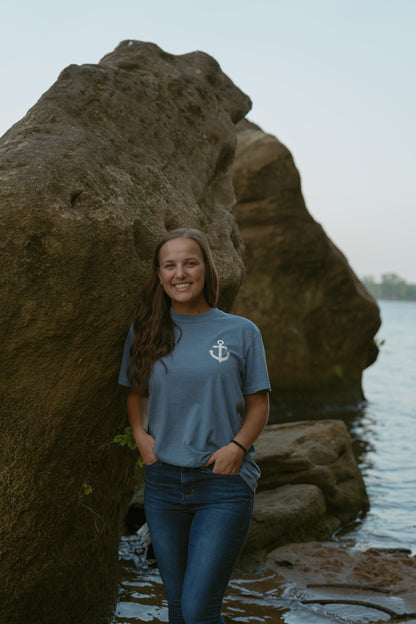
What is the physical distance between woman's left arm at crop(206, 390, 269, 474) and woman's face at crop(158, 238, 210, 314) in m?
0.50

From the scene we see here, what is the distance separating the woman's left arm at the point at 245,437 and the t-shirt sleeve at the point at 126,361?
0.59m

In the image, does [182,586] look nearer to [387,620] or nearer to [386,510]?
[387,620]

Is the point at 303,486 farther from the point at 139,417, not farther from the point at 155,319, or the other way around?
the point at 155,319

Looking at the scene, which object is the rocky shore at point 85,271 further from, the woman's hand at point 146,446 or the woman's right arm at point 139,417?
the woman's hand at point 146,446

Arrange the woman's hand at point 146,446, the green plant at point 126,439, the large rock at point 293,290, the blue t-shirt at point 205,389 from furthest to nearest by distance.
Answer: the large rock at point 293,290 < the green plant at point 126,439 < the woman's hand at point 146,446 < the blue t-shirt at point 205,389

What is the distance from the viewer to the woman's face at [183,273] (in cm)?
334

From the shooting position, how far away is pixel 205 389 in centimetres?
316

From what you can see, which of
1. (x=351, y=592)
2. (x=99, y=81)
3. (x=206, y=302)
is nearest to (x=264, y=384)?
(x=206, y=302)

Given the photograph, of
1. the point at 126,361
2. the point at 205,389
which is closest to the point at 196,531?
the point at 205,389

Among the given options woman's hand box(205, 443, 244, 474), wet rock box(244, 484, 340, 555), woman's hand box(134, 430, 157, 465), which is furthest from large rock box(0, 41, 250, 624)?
wet rock box(244, 484, 340, 555)

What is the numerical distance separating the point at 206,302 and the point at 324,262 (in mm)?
10248

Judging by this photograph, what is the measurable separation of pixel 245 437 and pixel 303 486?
12.8 ft

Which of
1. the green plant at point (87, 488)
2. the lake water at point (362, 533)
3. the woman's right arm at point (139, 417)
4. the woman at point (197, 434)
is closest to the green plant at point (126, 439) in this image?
the green plant at point (87, 488)

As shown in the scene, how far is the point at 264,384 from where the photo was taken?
321 centimetres
